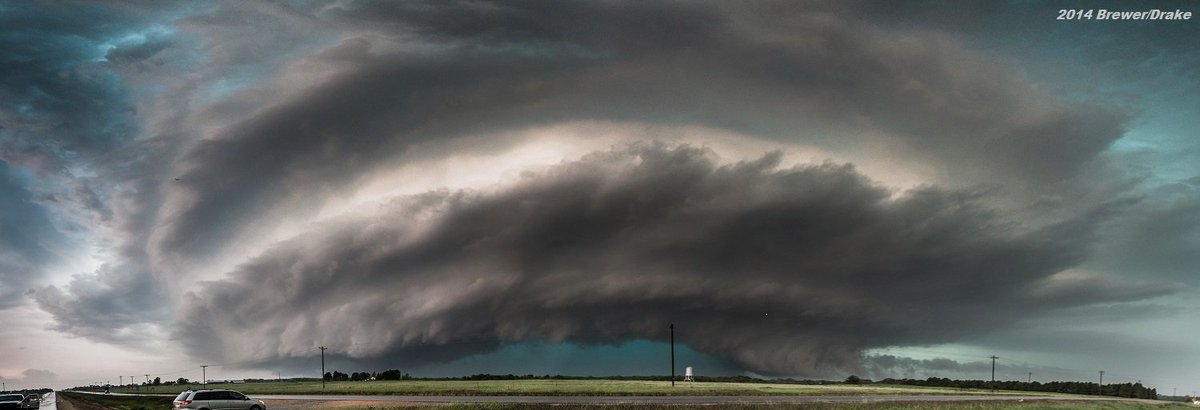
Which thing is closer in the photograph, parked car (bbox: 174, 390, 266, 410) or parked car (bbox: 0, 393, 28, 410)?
parked car (bbox: 174, 390, 266, 410)

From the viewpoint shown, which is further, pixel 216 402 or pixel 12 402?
pixel 12 402

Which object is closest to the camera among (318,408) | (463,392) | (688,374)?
(318,408)

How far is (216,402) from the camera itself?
233ft

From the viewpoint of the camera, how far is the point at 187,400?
71.8 meters

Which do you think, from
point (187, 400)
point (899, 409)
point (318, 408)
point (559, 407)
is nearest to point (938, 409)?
point (899, 409)

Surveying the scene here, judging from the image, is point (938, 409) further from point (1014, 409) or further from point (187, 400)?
point (187, 400)

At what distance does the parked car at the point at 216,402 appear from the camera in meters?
70.9

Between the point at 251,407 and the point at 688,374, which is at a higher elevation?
the point at 251,407

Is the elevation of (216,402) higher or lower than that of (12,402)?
higher

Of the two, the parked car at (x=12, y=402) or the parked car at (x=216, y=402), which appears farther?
the parked car at (x=12, y=402)

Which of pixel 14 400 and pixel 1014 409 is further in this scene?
pixel 14 400

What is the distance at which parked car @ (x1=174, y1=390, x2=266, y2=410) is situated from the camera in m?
70.9

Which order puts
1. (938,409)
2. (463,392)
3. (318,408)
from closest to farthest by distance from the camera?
1. (938,409)
2. (318,408)
3. (463,392)

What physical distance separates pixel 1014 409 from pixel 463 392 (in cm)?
7332
